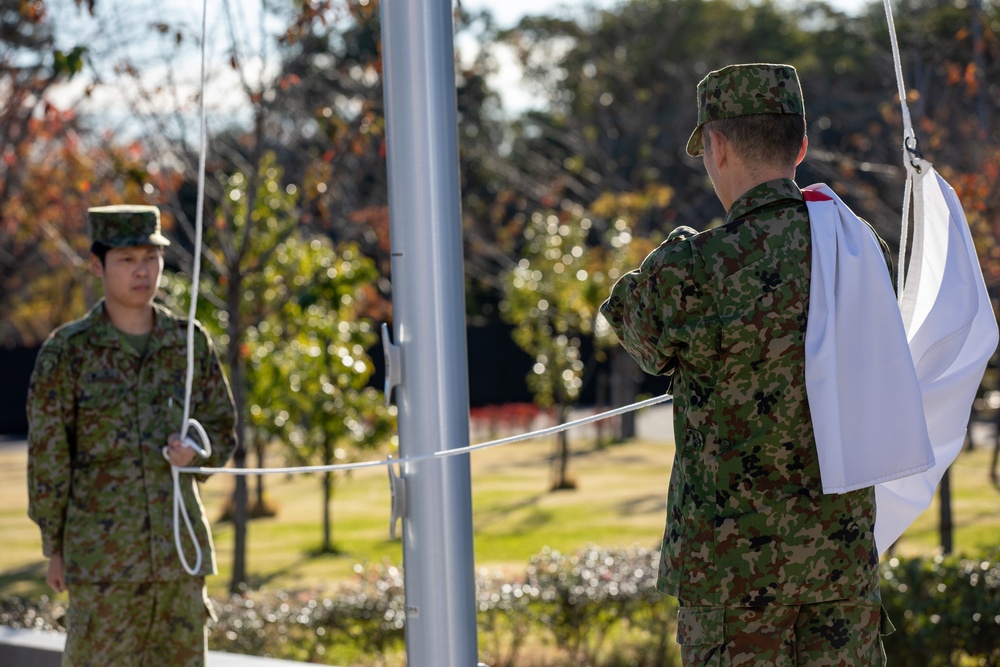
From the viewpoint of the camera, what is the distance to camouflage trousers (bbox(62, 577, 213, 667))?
363cm

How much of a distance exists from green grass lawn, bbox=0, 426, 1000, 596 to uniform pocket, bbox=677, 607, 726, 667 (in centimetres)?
532

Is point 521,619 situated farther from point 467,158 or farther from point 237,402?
point 467,158

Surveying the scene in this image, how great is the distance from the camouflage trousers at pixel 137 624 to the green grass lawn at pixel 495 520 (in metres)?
3.87

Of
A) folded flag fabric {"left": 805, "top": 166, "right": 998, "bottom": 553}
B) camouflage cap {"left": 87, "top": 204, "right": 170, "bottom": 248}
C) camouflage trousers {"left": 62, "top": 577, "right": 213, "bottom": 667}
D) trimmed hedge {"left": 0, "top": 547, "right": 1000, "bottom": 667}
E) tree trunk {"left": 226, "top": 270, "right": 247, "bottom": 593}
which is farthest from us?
tree trunk {"left": 226, "top": 270, "right": 247, "bottom": 593}

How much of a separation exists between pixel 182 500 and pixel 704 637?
1941 millimetres

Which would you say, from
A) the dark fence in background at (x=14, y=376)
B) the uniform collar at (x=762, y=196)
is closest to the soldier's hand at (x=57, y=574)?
the uniform collar at (x=762, y=196)

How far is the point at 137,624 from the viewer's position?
369 cm

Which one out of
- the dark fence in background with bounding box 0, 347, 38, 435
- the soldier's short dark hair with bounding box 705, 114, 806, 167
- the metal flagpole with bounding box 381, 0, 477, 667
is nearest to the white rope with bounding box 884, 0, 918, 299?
the soldier's short dark hair with bounding box 705, 114, 806, 167

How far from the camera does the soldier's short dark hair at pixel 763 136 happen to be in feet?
7.98

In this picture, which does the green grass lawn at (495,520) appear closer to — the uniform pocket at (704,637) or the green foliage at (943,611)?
the green foliage at (943,611)

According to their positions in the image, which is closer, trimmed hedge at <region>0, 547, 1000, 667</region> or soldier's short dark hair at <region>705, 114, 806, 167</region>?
soldier's short dark hair at <region>705, 114, 806, 167</region>

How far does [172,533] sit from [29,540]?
31.0ft

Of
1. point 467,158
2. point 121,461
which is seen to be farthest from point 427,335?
point 467,158

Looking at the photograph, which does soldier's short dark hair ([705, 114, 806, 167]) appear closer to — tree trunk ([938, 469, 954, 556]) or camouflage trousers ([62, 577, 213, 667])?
camouflage trousers ([62, 577, 213, 667])
